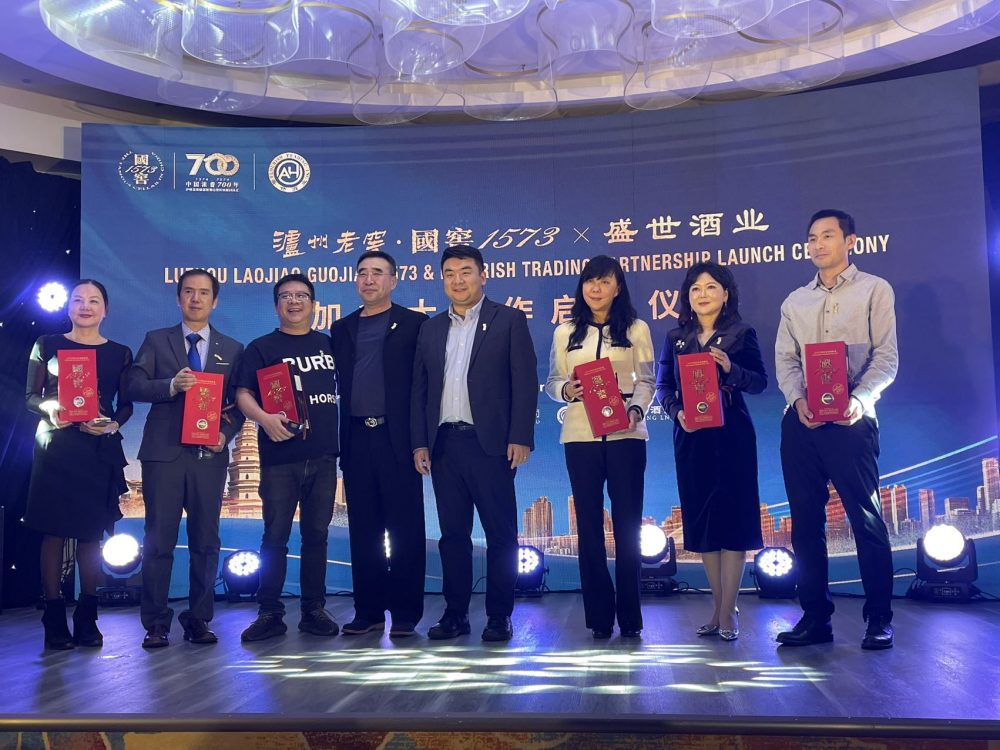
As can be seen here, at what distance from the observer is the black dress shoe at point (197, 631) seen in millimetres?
3602

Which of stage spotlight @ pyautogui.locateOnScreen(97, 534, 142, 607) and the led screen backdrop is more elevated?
the led screen backdrop

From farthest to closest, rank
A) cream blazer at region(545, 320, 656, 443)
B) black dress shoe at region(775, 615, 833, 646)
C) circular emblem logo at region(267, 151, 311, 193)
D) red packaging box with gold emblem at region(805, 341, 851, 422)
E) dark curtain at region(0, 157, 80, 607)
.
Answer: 1. circular emblem logo at region(267, 151, 311, 193)
2. dark curtain at region(0, 157, 80, 607)
3. cream blazer at region(545, 320, 656, 443)
4. black dress shoe at region(775, 615, 833, 646)
5. red packaging box with gold emblem at region(805, 341, 851, 422)

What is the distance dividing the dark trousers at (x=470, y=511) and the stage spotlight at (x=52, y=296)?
3.32 meters

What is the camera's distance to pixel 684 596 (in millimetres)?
5043

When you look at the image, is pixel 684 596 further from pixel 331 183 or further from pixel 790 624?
pixel 331 183

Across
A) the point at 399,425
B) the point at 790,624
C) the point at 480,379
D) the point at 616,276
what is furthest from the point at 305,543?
the point at 790,624

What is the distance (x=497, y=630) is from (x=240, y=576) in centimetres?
217

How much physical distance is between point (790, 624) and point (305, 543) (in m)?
2.04

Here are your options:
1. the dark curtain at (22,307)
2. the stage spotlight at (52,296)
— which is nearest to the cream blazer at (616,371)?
the dark curtain at (22,307)

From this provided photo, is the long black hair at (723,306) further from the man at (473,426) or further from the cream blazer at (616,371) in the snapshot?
the man at (473,426)

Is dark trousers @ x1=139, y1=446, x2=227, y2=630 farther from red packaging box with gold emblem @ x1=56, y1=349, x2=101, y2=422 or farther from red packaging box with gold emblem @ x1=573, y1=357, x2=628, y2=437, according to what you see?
red packaging box with gold emblem @ x1=573, y1=357, x2=628, y2=437

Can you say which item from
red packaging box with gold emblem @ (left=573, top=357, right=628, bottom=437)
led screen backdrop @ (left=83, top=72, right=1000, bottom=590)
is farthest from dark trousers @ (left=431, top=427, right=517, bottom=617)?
led screen backdrop @ (left=83, top=72, right=1000, bottom=590)

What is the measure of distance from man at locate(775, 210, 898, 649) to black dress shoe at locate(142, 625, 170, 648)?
2.28m

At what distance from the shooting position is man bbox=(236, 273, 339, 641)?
364 centimetres
